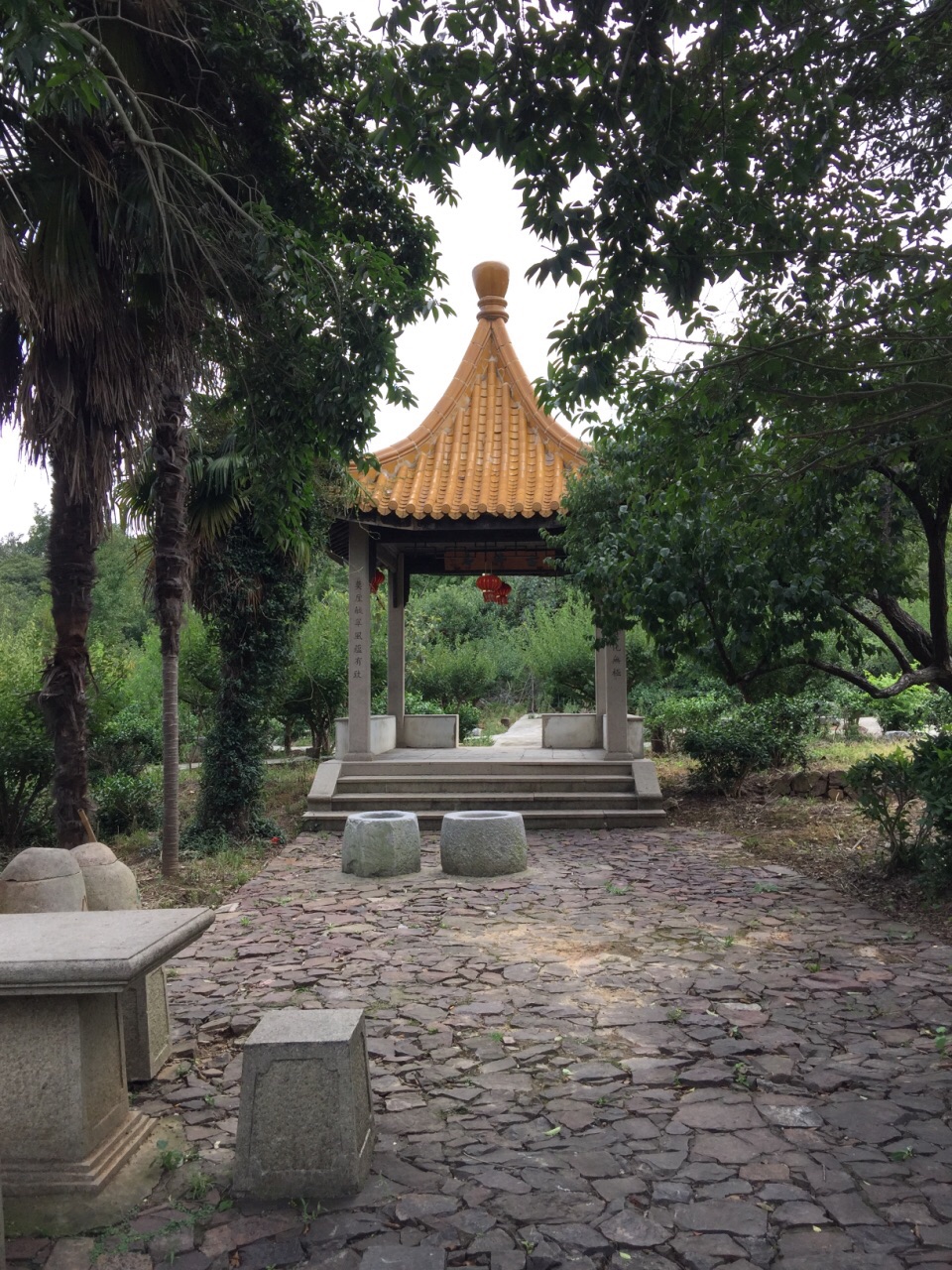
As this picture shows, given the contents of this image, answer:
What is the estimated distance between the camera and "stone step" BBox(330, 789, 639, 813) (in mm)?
11812

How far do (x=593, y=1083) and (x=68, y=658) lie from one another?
521 cm

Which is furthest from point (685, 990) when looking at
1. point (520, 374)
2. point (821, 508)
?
Answer: point (520, 374)

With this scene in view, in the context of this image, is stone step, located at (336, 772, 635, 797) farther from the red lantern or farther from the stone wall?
the red lantern

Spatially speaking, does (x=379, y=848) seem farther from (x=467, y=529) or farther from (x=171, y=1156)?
(x=171, y=1156)

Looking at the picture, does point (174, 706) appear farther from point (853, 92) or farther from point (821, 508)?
point (853, 92)

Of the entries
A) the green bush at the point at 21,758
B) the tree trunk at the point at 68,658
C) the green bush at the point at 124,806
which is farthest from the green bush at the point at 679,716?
the tree trunk at the point at 68,658

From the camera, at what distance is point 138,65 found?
6922mm

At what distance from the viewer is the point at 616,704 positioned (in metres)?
13.0

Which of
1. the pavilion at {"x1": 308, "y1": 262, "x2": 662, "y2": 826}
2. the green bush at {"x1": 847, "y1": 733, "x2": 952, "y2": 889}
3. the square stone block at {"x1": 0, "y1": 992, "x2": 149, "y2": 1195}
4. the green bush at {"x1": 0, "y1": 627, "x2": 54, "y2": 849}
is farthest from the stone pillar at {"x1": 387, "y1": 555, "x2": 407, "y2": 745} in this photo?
the square stone block at {"x1": 0, "y1": 992, "x2": 149, "y2": 1195}

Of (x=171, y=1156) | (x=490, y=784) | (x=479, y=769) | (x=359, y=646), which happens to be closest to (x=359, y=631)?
(x=359, y=646)

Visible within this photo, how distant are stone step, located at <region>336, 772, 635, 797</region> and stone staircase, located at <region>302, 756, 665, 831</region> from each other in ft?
0.04

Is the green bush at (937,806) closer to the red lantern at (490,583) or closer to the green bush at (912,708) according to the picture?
the red lantern at (490,583)

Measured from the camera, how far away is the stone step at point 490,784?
1214 cm

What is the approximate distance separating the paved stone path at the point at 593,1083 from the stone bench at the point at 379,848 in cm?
100
